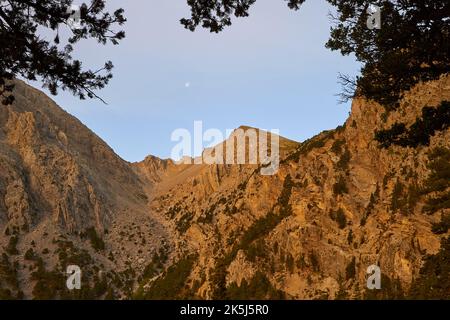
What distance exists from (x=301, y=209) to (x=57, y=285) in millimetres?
54154

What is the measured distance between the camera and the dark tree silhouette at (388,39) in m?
13.9

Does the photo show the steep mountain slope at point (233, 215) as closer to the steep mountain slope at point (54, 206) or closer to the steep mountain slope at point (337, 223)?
the steep mountain slope at point (337, 223)

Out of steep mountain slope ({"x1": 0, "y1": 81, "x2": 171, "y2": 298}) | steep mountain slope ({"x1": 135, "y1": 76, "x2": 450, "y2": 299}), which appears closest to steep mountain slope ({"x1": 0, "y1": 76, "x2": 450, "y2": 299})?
steep mountain slope ({"x1": 135, "y1": 76, "x2": 450, "y2": 299})

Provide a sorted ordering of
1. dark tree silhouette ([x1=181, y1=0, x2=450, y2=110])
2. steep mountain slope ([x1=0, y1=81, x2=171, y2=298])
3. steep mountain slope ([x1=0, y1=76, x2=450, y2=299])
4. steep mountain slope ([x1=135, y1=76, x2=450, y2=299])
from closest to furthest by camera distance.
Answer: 1. dark tree silhouette ([x1=181, y1=0, x2=450, y2=110])
2. steep mountain slope ([x1=135, y1=76, x2=450, y2=299])
3. steep mountain slope ([x1=0, y1=76, x2=450, y2=299])
4. steep mountain slope ([x1=0, y1=81, x2=171, y2=298])

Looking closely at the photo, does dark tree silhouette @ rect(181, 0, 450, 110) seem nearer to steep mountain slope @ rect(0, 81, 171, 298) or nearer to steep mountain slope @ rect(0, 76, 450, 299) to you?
steep mountain slope @ rect(0, 76, 450, 299)

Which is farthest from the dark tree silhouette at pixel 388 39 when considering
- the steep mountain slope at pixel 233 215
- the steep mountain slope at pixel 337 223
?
the steep mountain slope at pixel 337 223

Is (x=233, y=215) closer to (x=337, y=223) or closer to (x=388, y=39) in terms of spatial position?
(x=337, y=223)

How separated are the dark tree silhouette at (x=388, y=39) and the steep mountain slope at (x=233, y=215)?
1634mm

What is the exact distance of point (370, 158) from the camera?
68.1 m

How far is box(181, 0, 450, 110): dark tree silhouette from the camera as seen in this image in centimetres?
1395

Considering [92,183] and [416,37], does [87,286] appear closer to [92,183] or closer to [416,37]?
[92,183]

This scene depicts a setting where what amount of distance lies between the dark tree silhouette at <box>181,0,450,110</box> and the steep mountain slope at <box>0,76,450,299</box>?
1634mm

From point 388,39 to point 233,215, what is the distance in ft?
281

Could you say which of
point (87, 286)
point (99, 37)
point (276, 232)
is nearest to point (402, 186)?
point (276, 232)
